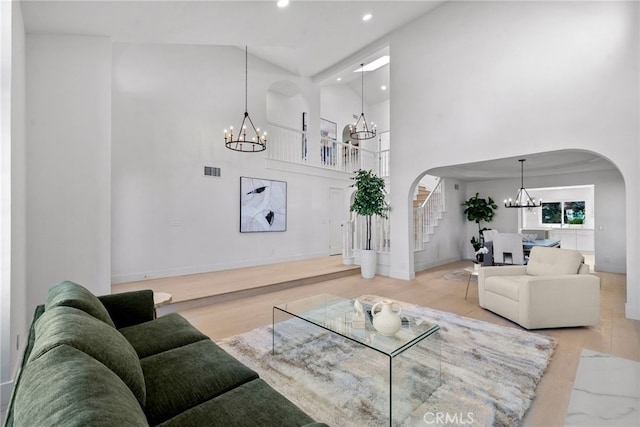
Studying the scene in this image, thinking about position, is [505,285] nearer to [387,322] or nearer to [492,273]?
[492,273]

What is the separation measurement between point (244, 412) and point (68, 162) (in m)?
3.64

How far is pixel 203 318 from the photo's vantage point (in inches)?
147

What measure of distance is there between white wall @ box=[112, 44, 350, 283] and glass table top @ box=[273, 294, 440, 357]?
12.2 feet

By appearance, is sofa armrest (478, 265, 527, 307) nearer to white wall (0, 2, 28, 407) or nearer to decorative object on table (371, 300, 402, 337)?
decorative object on table (371, 300, 402, 337)

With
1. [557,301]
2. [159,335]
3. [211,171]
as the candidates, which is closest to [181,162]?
[211,171]

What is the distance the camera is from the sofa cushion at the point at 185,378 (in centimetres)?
136

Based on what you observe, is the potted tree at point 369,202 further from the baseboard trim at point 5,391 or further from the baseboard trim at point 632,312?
the baseboard trim at point 5,391

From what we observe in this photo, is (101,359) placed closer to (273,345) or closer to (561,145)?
(273,345)

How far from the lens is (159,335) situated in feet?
6.81

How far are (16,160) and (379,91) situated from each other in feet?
32.8

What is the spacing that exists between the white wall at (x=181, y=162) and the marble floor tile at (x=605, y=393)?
5.76 m

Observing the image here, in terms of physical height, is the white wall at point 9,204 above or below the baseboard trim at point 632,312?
above

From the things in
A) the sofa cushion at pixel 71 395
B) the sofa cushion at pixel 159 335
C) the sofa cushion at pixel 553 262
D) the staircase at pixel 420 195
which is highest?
the staircase at pixel 420 195

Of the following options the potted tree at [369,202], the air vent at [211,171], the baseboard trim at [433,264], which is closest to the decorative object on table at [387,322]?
the potted tree at [369,202]
